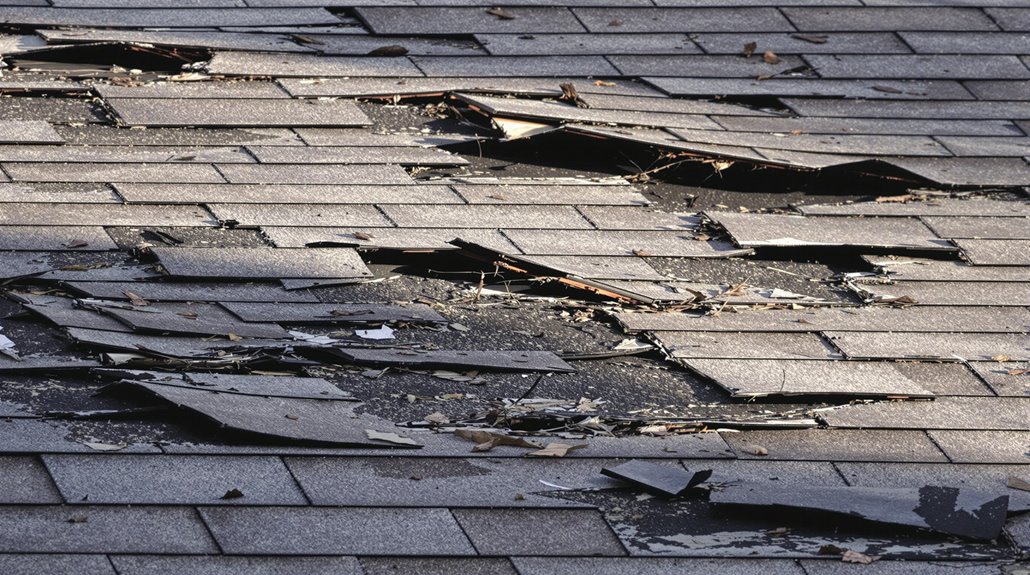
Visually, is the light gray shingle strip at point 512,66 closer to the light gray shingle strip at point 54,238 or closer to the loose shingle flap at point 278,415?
the light gray shingle strip at point 54,238

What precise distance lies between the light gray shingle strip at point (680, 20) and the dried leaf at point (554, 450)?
3.30 metres

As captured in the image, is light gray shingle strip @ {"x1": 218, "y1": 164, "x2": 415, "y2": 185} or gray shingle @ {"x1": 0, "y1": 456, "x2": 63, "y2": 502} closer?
gray shingle @ {"x1": 0, "y1": 456, "x2": 63, "y2": 502}

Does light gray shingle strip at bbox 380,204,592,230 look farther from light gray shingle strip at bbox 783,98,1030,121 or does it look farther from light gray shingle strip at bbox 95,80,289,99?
light gray shingle strip at bbox 783,98,1030,121

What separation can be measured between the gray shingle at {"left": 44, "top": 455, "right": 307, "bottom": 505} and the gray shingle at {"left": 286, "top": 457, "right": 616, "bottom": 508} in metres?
0.07

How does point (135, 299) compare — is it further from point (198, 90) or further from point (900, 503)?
point (900, 503)

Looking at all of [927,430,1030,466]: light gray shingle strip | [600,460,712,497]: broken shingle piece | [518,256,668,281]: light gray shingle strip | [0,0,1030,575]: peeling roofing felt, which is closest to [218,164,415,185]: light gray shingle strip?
[0,0,1030,575]: peeling roofing felt

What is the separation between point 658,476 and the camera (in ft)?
11.8

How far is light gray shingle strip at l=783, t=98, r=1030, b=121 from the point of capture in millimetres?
6379

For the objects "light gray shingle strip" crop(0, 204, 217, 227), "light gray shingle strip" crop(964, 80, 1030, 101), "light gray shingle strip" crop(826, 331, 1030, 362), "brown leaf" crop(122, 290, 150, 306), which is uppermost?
"light gray shingle strip" crop(964, 80, 1030, 101)

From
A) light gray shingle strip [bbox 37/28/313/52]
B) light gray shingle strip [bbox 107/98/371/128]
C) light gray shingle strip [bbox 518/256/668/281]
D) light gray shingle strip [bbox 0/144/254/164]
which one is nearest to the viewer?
light gray shingle strip [bbox 518/256/668/281]

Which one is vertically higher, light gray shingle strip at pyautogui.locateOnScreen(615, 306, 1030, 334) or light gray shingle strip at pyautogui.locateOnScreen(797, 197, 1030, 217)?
light gray shingle strip at pyautogui.locateOnScreen(797, 197, 1030, 217)

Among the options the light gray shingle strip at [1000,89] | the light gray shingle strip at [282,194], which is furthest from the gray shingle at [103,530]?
the light gray shingle strip at [1000,89]

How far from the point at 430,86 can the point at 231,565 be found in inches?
132

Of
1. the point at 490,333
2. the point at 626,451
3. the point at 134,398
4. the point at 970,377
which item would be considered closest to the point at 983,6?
the point at 970,377
